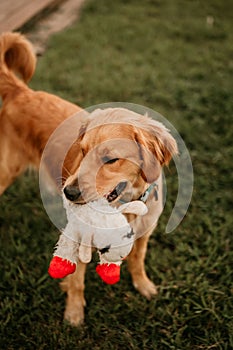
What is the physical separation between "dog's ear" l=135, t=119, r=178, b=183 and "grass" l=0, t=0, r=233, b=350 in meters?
1.09

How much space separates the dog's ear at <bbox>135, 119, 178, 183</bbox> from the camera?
7.23 feet

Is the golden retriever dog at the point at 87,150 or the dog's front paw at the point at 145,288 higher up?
the golden retriever dog at the point at 87,150

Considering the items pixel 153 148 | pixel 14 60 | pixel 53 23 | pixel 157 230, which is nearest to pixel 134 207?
pixel 153 148

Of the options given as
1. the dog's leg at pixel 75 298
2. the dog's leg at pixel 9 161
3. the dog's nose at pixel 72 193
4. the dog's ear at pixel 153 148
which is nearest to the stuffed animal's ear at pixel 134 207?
the dog's ear at pixel 153 148

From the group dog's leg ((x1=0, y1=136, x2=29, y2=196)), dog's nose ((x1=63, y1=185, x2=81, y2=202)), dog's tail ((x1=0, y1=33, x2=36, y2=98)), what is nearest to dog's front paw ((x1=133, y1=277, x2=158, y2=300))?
dog's nose ((x1=63, y1=185, x2=81, y2=202))

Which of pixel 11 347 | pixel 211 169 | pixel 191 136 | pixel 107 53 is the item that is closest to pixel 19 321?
pixel 11 347

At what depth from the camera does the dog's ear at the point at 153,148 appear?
2.20m

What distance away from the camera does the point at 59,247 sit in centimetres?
221

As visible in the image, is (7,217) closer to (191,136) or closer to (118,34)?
(191,136)

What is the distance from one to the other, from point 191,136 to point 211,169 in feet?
1.78

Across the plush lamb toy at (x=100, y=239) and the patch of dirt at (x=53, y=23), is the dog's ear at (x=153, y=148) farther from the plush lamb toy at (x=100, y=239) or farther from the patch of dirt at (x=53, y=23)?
the patch of dirt at (x=53, y=23)

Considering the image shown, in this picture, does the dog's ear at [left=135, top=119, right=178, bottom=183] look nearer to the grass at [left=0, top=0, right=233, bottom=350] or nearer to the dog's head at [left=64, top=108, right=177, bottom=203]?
the dog's head at [left=64, top=108, right=177, bottom=203]

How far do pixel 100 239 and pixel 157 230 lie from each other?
130cm

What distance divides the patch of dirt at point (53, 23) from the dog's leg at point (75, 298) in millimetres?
3672
